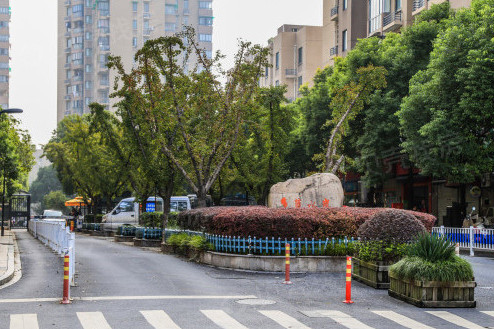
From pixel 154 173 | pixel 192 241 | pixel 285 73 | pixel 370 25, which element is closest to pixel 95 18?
pixel 285 73

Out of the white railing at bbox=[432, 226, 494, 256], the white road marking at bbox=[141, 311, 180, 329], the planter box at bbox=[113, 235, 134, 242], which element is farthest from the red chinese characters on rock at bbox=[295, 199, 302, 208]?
the planter box at bbox=[113, 235, 134, 242]

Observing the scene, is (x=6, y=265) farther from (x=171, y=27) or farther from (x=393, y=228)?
(x=171, y=27)

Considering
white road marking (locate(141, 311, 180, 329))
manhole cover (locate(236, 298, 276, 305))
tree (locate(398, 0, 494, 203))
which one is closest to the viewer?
white road marking (locate(141, 311, 180, 329))

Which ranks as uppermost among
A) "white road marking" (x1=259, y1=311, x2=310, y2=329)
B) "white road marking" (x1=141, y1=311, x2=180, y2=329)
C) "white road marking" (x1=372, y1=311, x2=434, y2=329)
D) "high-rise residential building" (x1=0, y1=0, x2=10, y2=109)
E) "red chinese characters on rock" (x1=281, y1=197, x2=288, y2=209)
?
"high-rise residential building" (x1=0, y1=0, x2=10, y2=109)

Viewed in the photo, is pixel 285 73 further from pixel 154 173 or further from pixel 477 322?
pixel 477 322

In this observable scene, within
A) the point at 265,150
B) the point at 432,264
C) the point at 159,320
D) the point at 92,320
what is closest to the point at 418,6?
the point at 265,150

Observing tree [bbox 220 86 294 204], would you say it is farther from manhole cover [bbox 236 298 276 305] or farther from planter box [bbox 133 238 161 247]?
manhole cover [bbox 236 298 276 305]

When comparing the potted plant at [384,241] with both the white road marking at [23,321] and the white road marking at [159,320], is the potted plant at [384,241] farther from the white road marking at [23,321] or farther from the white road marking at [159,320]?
the white road marking at [23,321]

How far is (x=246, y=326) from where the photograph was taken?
10.7 meters

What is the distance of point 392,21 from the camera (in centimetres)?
4588

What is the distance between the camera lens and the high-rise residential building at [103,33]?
11675 cm

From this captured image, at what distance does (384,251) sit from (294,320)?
468cm

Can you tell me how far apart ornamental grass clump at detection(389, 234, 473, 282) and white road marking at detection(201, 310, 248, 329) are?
3867 mm

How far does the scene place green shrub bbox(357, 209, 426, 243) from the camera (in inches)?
604
